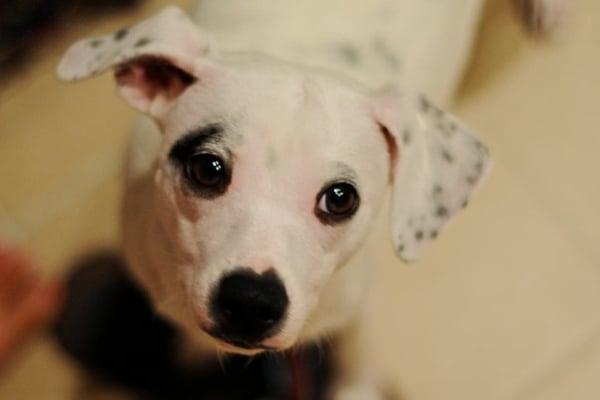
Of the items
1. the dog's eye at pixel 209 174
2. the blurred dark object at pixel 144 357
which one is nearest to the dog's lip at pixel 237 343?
the dog's eye at pixel 209 174

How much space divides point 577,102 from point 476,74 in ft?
0.71

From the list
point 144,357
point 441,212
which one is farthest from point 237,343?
point 144,357

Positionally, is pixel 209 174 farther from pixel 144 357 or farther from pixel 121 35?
pixel 144 357

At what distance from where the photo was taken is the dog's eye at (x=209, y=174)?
98 cm

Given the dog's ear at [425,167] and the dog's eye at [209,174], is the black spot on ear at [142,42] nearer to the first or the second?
the dog's eye at [209,174]

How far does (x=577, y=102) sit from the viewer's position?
185 cm

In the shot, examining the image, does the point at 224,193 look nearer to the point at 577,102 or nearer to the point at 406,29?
the point at 406,29

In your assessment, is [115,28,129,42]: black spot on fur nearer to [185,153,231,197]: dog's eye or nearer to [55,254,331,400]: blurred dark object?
[185,153,231,197]: dog's eye

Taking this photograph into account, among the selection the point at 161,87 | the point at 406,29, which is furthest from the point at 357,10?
the point at 161,87

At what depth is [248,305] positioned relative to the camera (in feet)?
3.06

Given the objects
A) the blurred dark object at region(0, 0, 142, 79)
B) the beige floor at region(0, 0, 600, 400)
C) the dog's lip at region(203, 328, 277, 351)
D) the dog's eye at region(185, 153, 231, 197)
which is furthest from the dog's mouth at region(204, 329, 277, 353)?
the blurred dark object at region(0, 0, 142, 79)

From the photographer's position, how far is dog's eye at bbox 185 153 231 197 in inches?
38.5

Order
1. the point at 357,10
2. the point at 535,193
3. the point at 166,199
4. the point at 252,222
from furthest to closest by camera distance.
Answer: the point at 535,193
the point at 357,10
the point at 166,199
the point at 252,222

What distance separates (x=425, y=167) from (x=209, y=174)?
0.28m
